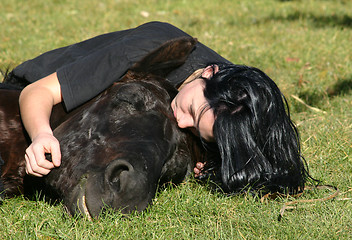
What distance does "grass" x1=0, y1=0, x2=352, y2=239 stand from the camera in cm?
242

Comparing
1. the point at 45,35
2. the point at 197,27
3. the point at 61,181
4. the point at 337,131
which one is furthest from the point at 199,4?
the point at 61,181

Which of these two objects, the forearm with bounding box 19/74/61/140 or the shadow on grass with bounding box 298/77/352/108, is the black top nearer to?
the forearm with bounding box 19/74/61/140

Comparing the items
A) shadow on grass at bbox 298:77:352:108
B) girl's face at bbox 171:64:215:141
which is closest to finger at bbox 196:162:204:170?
girl's face at bbox 171:64:215:141

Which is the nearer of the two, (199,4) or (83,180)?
(83,180)

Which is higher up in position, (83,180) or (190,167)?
(83,180)

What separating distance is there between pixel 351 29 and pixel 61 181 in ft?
19.4

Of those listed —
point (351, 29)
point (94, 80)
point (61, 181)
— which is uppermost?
A: point (94, 80)

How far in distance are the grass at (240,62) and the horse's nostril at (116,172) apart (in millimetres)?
183

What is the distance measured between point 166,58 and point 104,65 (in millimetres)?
403

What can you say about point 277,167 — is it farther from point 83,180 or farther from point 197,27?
point 197,27

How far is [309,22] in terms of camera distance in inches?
290

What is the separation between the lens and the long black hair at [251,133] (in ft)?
8.65

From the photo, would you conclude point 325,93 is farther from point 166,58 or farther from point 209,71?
point 166,58

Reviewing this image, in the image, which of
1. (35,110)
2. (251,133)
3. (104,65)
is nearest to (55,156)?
(35,110)
